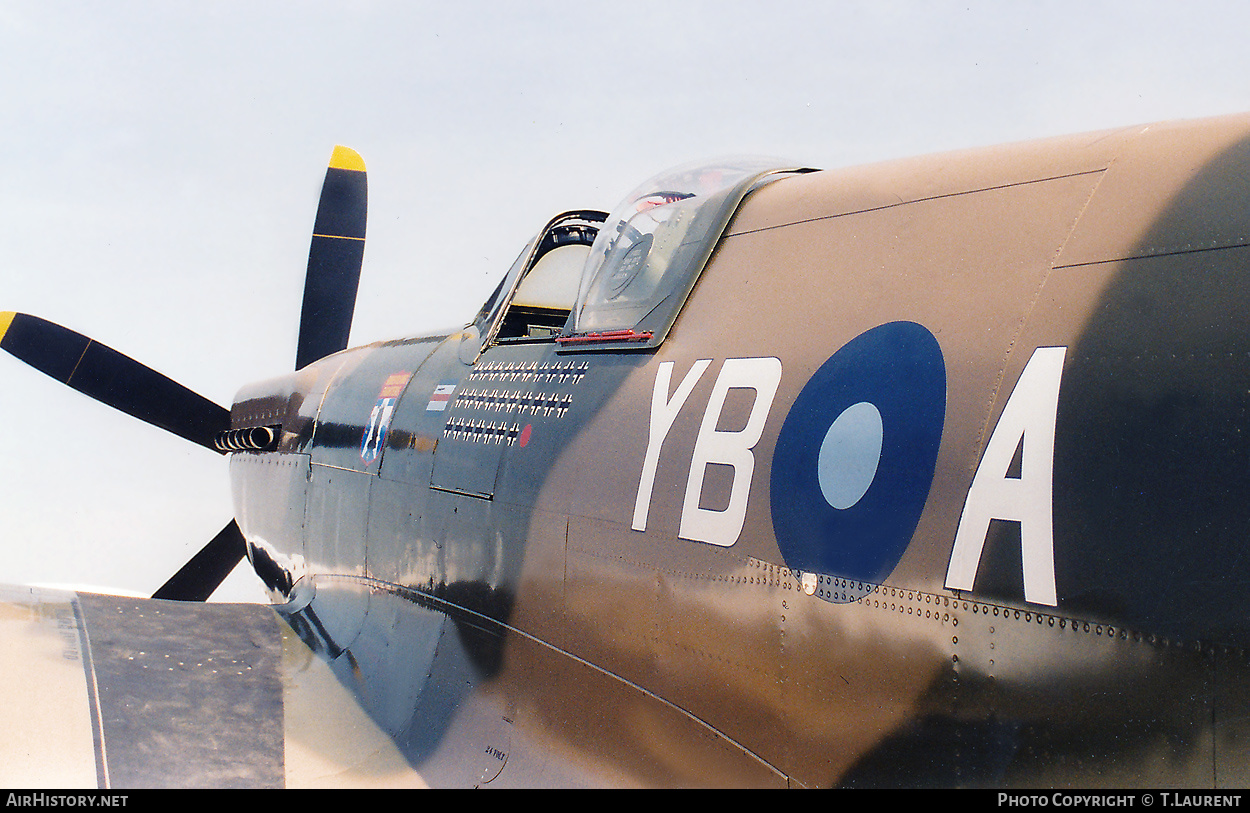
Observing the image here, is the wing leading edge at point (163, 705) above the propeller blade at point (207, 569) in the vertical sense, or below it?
above

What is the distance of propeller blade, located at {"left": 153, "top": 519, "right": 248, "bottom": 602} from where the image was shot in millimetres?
8445

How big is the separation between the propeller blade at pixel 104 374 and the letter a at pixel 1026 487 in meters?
7.60

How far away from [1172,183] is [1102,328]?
1.41ft

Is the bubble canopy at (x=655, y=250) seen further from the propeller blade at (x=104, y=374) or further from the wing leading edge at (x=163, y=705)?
the propeller blade at (x=104, y=374)

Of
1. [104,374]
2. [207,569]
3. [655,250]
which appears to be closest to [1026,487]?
[655,250]

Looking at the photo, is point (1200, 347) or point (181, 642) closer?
point (1200, 347)

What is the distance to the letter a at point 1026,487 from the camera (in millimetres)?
2072

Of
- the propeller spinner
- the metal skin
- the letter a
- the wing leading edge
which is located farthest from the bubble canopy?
the propeller spinner

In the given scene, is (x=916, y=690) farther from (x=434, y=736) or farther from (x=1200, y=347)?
(x=434, y=736)

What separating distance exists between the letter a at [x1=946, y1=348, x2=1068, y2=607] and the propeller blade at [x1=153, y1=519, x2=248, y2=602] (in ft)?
24.9

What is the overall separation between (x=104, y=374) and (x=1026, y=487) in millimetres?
8463

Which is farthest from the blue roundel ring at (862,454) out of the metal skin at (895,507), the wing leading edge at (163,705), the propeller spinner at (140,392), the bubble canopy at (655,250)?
the propeller spinner at (140,392)
